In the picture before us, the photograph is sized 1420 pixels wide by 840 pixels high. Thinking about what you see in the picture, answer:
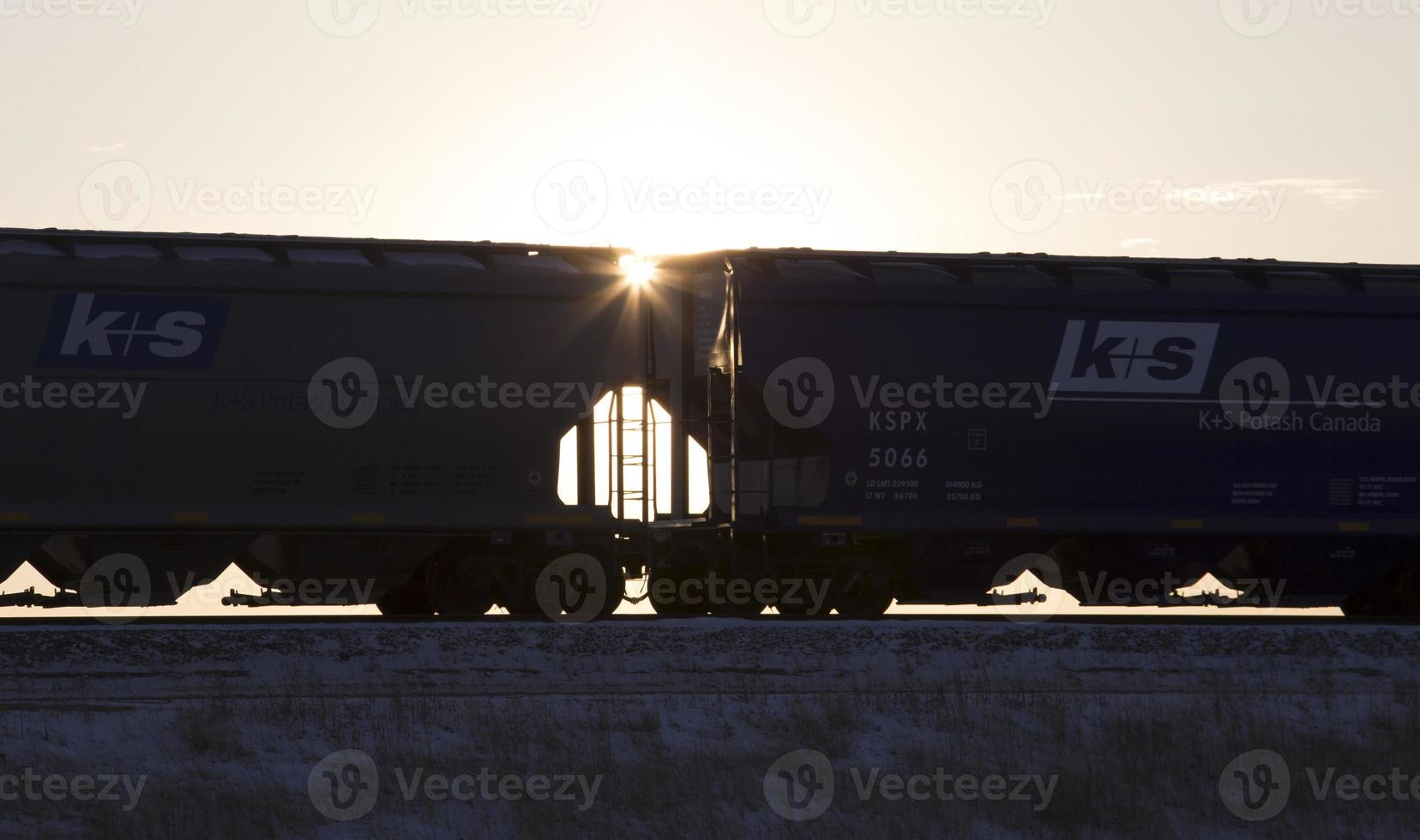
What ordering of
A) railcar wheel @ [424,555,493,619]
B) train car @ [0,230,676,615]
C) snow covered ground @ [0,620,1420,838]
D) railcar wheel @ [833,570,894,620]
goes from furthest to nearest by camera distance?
railcar wheel @ [833,570,894,620]
railcar wheel @ [424,555,493,619]
train car @ [0,230,676,615]
snow covered ground @ [0,620,1420,838]

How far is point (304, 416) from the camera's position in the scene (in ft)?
51.3

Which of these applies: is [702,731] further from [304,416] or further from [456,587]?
[304,416]

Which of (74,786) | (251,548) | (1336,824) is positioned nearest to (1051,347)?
(1336,824)

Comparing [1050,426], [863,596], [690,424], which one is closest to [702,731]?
[863,596]

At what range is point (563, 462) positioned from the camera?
15.9 meters

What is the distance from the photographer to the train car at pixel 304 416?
1538 cm

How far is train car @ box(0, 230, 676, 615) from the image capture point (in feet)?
50.5

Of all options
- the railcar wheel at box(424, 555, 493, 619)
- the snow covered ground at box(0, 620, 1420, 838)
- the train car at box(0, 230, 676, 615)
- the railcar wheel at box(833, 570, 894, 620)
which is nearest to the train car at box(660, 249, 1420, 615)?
the railcar wheel at box(833, 570, 894, 620)

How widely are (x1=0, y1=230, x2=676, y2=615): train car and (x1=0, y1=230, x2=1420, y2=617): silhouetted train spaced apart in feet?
0.09

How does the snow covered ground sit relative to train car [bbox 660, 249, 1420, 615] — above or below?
below

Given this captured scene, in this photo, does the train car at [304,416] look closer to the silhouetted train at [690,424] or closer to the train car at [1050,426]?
the silhouetted train at [690,424]

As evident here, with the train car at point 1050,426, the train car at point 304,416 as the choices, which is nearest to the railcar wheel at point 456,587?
the train car at point 304,416

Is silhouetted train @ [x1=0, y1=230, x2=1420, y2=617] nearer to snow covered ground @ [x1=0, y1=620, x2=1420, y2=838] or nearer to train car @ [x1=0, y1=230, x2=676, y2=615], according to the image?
train car @ [x1=0, y1=230, x2=676, y2=615]

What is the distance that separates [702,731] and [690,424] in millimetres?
4604
